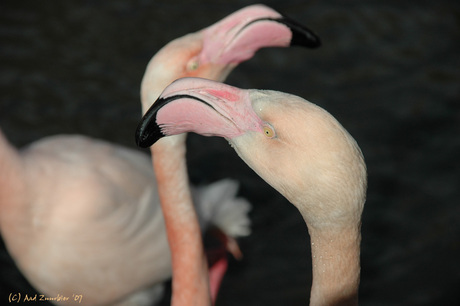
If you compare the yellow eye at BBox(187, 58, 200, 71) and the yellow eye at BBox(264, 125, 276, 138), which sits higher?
the yellow eye at BBox(264, 125, 276, 138)

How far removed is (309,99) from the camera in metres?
5.75

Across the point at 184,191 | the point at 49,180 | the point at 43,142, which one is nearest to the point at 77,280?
the point at 49,180

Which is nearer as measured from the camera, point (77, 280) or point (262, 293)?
point (77, 280)

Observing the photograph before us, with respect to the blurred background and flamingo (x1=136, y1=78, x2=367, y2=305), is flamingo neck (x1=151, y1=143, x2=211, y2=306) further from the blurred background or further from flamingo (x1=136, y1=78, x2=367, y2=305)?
the blurred background

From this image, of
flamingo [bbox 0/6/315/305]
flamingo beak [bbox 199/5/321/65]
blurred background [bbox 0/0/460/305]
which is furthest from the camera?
blurred background [bbox 0/0/460/305]

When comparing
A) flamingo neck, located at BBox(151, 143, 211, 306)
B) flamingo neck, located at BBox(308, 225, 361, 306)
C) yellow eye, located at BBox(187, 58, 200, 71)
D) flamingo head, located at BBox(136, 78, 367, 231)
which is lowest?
flamingo neck, located at BBox(151, 143, 211, 306)

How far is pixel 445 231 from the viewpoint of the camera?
500cm

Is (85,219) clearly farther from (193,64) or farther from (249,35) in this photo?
(249,35)

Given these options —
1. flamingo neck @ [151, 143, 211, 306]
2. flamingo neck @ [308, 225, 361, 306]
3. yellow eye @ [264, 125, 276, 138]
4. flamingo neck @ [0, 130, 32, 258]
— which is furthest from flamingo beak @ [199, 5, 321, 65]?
flamingo neck @ [0, 130, 32, 258]

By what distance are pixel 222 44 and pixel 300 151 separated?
104cm

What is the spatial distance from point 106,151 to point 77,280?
0.86m

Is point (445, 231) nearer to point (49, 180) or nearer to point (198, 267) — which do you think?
point (198, 267)

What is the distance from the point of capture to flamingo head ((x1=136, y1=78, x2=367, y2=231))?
2018 mm

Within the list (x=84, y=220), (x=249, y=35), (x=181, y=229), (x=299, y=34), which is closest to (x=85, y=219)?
(x=84, y=220)
